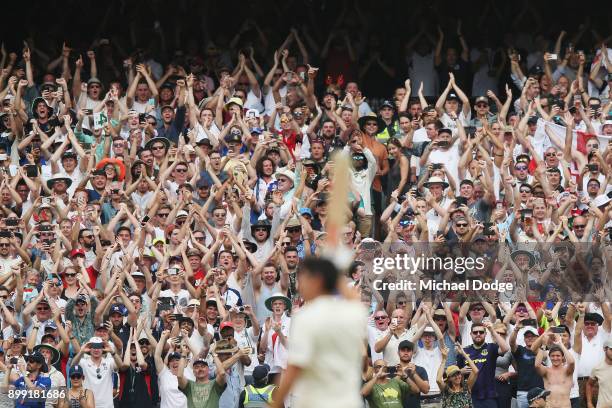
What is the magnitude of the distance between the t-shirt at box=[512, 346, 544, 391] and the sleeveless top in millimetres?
573

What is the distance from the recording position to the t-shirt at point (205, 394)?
17.0m

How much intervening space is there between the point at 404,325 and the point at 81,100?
677cm

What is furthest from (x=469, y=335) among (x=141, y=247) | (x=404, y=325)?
(x=141, y=247)

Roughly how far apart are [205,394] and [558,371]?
367cm

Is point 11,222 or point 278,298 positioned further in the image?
point 11,222

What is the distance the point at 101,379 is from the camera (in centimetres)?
1733

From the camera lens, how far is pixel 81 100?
22297mm

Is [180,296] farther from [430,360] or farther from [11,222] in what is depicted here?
[430,360]

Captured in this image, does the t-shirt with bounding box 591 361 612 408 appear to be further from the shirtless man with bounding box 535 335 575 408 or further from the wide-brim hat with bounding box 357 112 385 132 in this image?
the wide-brim hat with bounding box 357 112 385 132

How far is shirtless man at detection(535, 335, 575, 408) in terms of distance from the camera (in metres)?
17.2

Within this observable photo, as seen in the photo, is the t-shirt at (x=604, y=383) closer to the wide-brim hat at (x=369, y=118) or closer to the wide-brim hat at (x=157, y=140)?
the wide-brim hat at (x=369, y=118)

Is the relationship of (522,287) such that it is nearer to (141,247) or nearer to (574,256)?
(574,256)

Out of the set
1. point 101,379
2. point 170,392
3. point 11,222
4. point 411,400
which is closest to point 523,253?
point 411,400

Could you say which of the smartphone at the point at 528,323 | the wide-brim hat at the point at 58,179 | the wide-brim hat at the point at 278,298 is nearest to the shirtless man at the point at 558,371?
the smartphone at the point at 528,323
